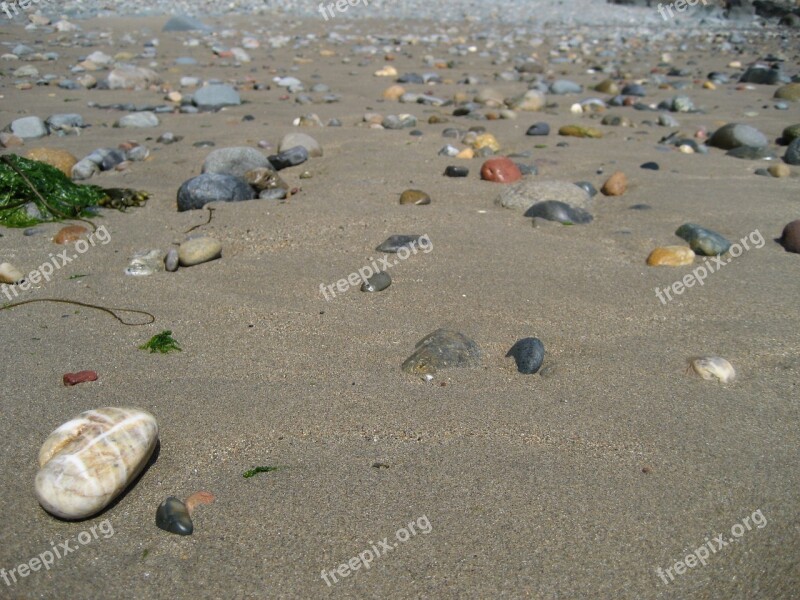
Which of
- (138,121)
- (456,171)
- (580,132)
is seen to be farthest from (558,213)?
(138,121)

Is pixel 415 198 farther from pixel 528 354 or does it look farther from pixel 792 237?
pixel 792 237

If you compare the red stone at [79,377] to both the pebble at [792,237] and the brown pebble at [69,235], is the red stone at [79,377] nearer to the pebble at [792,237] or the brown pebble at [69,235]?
the brown pebble at [69,235]

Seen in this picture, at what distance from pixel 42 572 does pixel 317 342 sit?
115 cm

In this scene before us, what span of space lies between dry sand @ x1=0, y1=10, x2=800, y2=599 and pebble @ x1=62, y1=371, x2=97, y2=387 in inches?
1.0

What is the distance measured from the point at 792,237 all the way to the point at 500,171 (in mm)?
1539

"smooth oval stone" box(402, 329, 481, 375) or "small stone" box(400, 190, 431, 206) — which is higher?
"smooth oval stone" box(402, 329, 481, 375)

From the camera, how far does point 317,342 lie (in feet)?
8.32

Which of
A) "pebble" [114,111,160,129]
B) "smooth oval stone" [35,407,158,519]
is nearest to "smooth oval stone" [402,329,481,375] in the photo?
"smooth oval stone" [35,407,158,519]

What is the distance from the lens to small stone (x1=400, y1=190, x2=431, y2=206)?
3715 millimetres

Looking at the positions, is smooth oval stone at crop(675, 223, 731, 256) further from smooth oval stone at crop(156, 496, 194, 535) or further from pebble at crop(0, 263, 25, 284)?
pebble at crop(0, 263, 25, 284)

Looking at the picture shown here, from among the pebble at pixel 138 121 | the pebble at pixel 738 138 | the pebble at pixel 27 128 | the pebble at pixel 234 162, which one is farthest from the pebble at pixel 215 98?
the pebble at pixel 738 138

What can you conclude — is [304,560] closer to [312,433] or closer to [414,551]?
[414,551]

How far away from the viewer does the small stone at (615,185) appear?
158 inches

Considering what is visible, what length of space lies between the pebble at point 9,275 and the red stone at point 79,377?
0.87 metres
